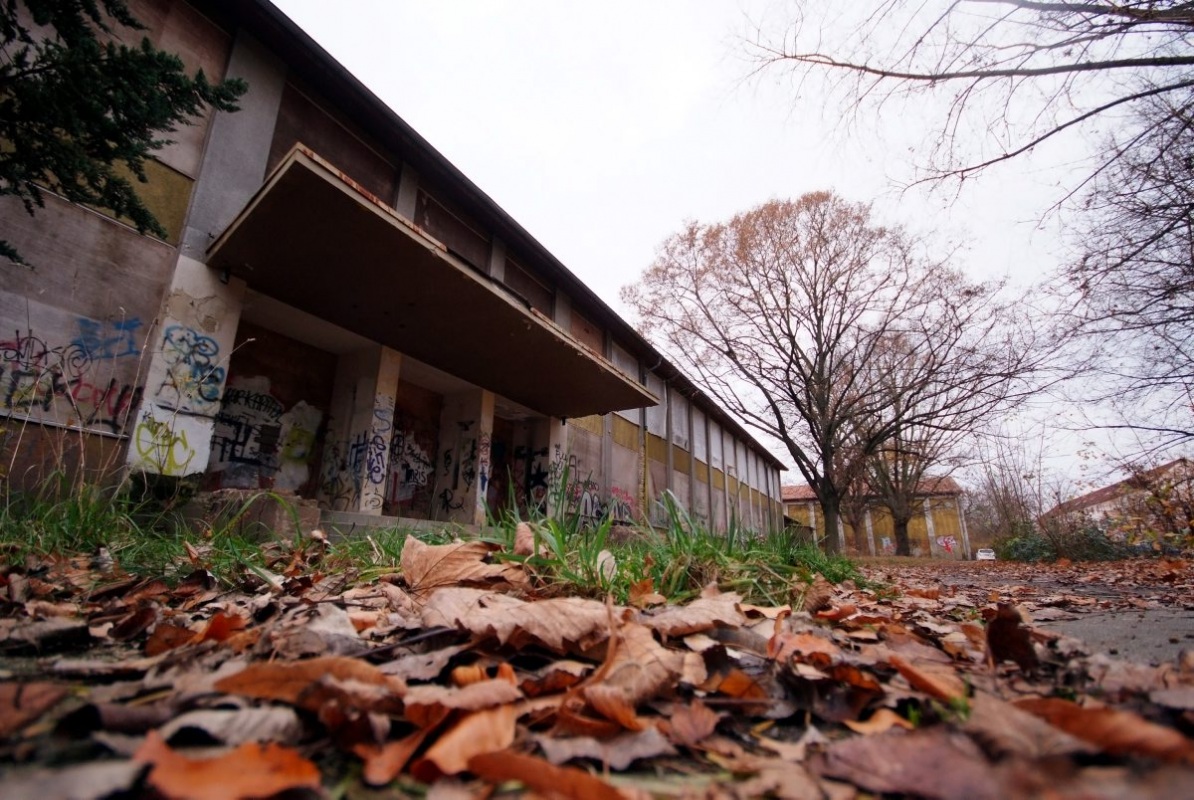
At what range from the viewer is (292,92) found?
7.28 metres

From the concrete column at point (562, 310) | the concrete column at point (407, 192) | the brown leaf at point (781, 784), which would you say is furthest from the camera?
the concrete column at point (562, 310)

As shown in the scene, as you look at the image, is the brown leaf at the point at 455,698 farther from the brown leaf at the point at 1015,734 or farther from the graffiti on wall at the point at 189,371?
the graffiti on wall at the point at 189,371

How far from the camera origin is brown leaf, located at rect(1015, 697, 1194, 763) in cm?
62

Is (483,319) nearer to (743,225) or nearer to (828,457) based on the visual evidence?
(743,225)

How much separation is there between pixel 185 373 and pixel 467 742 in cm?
647

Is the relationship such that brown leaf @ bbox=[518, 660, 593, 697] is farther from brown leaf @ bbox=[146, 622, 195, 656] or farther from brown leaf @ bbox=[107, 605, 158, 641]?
brown leaf @ bbox=[107, 605, 158, 641]

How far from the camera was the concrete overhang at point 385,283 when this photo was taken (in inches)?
204

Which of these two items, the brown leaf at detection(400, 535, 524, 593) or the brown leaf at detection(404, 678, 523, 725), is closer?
the brown leaf at detection(404, 678, 523, 725)

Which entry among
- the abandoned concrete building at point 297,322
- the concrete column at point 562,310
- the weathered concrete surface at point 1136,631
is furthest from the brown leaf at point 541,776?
the concrete column at point 562,310

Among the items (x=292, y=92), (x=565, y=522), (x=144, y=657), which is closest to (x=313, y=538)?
(x=565, y=522)

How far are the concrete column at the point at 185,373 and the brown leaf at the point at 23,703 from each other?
5.36m

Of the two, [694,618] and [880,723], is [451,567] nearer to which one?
[694,618]

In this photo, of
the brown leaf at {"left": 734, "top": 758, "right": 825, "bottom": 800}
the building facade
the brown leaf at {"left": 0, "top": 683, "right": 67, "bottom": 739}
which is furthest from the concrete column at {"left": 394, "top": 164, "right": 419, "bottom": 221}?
the building facade

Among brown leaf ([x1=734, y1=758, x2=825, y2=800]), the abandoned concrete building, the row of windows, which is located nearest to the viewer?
brown leaf ([x1=734, y1=758, x2=825, y2=800])
